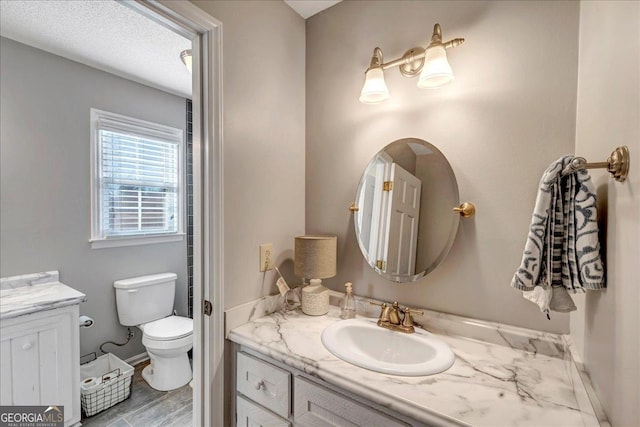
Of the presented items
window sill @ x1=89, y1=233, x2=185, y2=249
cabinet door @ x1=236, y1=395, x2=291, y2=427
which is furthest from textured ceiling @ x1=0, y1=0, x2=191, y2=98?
cabinet door @ x1=236, y1=395, x2=291, y2=427

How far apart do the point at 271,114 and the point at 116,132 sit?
5.29 ft

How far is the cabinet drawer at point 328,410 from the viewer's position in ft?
2.49

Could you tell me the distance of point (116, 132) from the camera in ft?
7.15

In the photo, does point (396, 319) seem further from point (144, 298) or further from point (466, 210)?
point (144, 298)

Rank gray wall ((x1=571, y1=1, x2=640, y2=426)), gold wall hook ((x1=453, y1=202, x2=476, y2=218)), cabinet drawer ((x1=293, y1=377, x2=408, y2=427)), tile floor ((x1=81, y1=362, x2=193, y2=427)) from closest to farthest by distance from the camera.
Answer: gray wall ((x1=571, y1=1, x2=640, y2=426)), cabinet drawer ((x1=293, y1=377, x2=408, y2=427)), gold wall hook ((x1=453, y1=202, x2=476, y2=218)), tile floor ((x1=81, y1=362, x2=193, y2=427))

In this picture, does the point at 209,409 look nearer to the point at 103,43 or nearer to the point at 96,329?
the point at 96,329

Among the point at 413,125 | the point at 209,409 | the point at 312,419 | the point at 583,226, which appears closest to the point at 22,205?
the point at 209,409

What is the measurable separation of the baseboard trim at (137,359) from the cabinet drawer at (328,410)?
2.09 meters

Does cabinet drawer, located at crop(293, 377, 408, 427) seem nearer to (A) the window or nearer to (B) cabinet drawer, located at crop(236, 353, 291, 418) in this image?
(B) cabinet drawer, located at crop(236, 353, 291, 418)

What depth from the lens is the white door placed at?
3.85ft

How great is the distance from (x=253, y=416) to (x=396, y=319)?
645 mm

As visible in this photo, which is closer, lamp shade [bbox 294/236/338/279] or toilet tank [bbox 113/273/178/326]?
lamp shade [bbox 294/236/338/279]

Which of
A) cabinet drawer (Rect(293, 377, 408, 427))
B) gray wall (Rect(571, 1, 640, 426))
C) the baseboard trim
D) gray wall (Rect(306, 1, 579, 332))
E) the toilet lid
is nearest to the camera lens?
gray wall (Rect(571, 1, 640, 426))

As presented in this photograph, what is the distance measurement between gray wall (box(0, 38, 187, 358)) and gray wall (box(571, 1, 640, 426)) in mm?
2687
